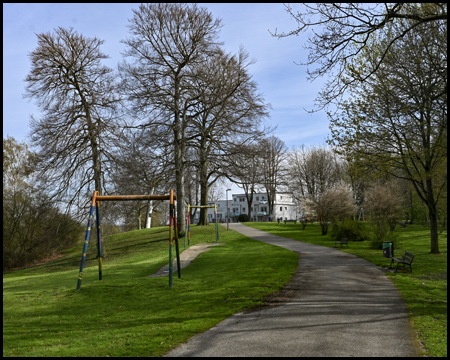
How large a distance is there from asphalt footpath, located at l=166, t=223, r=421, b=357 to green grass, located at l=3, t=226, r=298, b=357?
0.59 metres

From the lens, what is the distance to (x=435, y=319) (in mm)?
8672

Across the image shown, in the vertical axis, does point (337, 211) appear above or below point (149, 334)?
above

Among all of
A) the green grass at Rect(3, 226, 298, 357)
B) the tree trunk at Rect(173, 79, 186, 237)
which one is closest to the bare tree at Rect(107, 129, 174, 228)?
the tree trunk at Rect(173, 79, 186, 237)

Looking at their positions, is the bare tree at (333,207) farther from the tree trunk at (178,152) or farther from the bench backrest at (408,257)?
the bench backrest at (408,257)

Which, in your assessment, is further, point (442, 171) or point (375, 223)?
point (375, 223)

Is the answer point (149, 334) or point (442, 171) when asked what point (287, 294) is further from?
point (442, 171)

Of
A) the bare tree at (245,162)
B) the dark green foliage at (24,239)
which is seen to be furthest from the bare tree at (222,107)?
→ the dark green foliage at (24,239)

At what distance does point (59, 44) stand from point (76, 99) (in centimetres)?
349

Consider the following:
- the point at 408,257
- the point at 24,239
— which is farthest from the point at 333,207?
the point at 24,239

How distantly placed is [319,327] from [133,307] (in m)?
5.39

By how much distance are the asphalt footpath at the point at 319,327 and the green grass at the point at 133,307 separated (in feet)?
1.95

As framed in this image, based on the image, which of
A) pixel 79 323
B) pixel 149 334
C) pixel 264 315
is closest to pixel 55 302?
pixel 79 323

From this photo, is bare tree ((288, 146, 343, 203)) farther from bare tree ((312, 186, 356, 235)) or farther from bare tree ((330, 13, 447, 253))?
bare tree ((330, 13, 447, 253))

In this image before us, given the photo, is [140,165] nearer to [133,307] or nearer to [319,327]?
[133,307]
